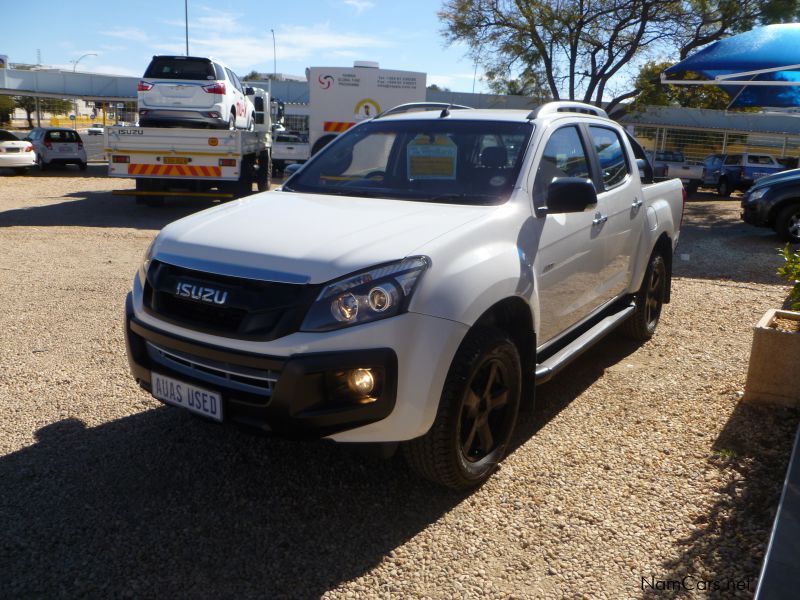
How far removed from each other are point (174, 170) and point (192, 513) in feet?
34.5

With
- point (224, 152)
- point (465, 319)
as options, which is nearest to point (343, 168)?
point (465, 319)

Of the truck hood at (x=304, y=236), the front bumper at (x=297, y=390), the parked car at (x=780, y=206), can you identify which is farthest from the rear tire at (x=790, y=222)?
the front bumper at (x=297, y=390)

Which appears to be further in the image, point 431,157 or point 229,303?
point 431,157

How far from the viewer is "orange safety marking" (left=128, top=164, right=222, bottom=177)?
1275 centimetres

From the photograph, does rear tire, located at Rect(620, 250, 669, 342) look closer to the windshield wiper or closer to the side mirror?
the side mirror

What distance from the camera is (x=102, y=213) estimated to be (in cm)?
1402

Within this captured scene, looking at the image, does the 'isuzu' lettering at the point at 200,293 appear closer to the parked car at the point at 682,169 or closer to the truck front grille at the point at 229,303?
the truck front grille at the point at 229,303

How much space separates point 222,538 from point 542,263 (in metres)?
2.01

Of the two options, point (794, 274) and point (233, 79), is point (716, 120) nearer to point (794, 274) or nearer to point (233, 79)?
point (233, 79)

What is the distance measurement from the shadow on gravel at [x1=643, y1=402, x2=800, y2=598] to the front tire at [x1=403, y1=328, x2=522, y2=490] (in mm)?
899

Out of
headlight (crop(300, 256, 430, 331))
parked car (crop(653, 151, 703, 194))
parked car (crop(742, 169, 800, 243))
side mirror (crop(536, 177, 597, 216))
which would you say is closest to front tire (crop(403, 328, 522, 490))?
headlight (crop(300, 256, 430, 331))

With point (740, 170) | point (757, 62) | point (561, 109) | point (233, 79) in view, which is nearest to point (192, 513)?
point (561, 109)

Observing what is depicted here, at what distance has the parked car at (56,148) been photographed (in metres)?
24.6

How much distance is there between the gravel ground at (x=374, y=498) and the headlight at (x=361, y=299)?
0.95 metres
